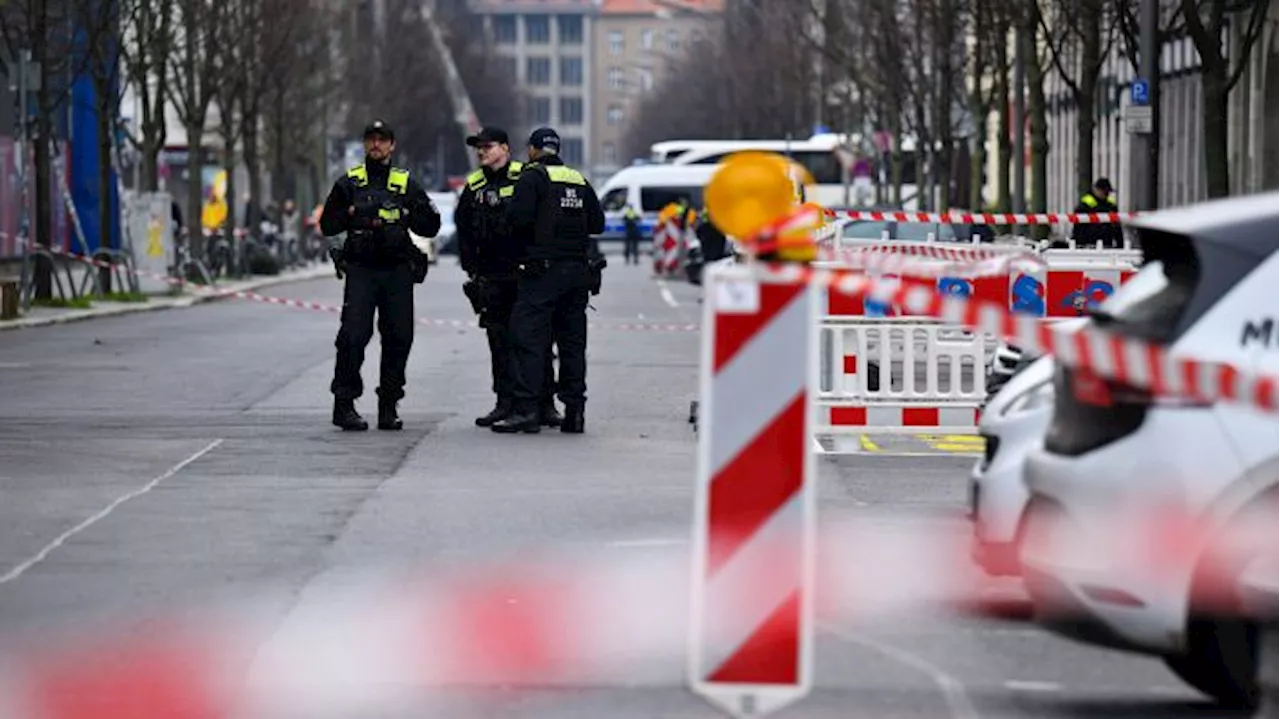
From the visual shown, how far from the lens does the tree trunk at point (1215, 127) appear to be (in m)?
35.2

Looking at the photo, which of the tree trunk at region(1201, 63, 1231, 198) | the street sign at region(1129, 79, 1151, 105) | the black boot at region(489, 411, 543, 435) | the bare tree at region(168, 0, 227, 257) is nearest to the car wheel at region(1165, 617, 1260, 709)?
the black boot at region(489, 411, 543, 435)

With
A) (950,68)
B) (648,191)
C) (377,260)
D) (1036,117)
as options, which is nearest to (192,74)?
(950,68)

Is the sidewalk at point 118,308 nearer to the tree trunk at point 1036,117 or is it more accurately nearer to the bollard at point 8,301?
the bollard at point 8,301

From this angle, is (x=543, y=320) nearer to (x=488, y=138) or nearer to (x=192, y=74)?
(x=488, y=138)

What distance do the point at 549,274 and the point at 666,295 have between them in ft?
114

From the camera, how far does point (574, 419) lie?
18297mm

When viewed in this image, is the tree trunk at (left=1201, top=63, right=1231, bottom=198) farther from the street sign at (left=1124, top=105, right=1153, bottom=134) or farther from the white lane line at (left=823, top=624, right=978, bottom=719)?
the white lane line at (left=823, top=624, right=978, bottom=719)

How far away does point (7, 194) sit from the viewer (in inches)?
2397

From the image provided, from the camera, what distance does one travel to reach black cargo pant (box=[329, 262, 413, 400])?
18312 mm

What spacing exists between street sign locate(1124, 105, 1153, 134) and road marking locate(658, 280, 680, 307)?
10587 millimetres

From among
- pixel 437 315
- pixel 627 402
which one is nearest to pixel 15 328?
pixel 437 315

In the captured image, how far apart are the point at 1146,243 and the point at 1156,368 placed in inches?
37.1

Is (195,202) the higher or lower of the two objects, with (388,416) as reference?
higher

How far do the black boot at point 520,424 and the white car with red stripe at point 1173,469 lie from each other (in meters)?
9.81
